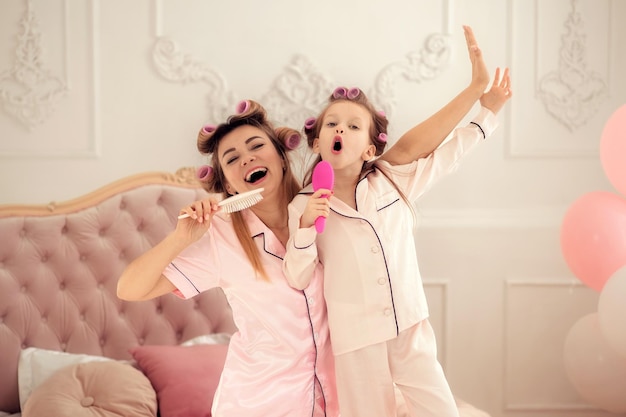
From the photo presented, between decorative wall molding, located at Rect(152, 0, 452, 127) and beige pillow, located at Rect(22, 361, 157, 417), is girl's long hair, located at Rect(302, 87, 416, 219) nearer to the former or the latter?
beige pillow, located at Rect(22, 361, 157, 417)

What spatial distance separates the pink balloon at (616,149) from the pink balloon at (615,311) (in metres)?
0.35

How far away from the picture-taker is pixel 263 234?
5.41 feet

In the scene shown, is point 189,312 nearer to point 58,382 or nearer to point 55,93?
point 58,382

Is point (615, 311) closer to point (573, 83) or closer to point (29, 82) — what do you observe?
point (573, 83)

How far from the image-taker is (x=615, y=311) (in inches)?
92.1

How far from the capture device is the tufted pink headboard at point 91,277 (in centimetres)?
274

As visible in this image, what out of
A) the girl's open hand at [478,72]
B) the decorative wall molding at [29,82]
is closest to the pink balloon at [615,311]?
the girl's open hand at [478,72]

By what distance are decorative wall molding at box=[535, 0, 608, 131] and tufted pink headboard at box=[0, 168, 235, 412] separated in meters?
1.60

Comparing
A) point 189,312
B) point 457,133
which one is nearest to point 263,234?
point 457,133

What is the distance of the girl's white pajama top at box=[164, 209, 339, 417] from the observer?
5.22 ft

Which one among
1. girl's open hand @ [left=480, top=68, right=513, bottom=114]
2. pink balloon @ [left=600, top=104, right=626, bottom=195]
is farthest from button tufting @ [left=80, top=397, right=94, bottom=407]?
pink balloon @ [left=600, top=104, right=626, bottom=195]

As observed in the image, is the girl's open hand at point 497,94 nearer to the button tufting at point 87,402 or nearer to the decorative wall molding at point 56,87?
the button tufting at point 87,402

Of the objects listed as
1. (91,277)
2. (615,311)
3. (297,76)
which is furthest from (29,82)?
(615,311)

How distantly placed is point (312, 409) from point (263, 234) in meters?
0.41
